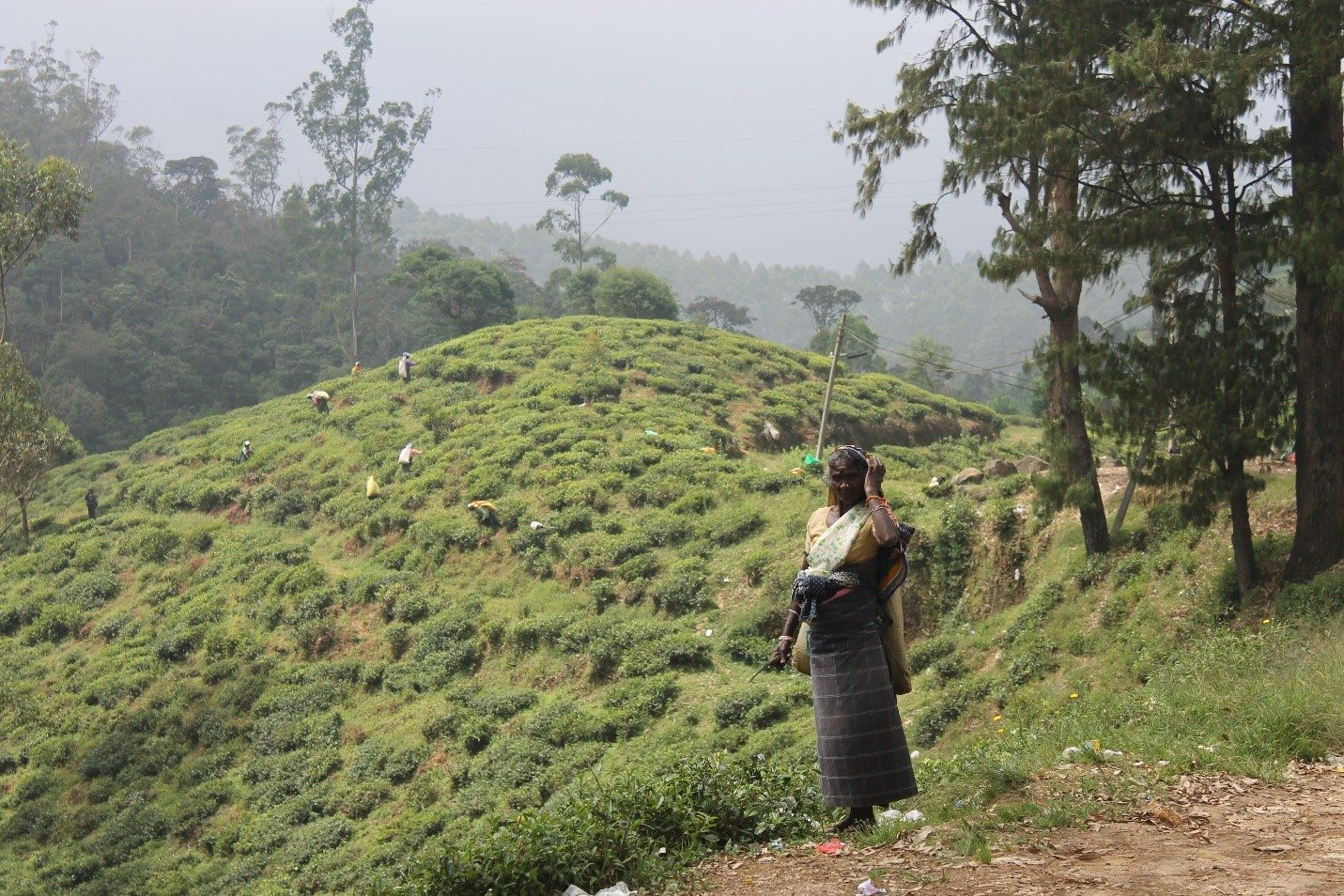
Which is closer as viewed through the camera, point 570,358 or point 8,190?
point 8,190

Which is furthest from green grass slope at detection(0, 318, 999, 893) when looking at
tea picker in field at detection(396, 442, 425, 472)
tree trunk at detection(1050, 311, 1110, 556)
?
tree trunk at detection(1050, 311, 1110, 556)

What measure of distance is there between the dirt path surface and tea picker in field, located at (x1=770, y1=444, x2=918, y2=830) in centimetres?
32

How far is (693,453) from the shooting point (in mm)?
25078

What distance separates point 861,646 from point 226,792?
51.2 ft

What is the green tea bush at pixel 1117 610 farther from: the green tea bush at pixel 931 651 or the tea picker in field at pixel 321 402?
the tea picker in field at pixel 321 402

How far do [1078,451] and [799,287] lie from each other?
425ft

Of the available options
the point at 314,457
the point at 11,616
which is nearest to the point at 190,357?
the point at 314,457

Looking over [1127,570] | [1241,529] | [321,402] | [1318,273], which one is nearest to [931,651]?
[1127,570]

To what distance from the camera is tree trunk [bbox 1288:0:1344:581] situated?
939 centimetres

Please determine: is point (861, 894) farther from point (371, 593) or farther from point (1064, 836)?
point (371, 593)

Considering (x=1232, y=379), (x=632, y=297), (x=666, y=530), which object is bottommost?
(x=666, y=530)

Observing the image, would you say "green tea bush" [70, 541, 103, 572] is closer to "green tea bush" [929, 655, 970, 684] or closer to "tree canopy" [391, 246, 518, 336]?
"tree canopy" [391, 246, 518, 336]

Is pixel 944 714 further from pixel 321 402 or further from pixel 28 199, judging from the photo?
pixel 321 402

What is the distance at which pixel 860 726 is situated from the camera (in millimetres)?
4969
